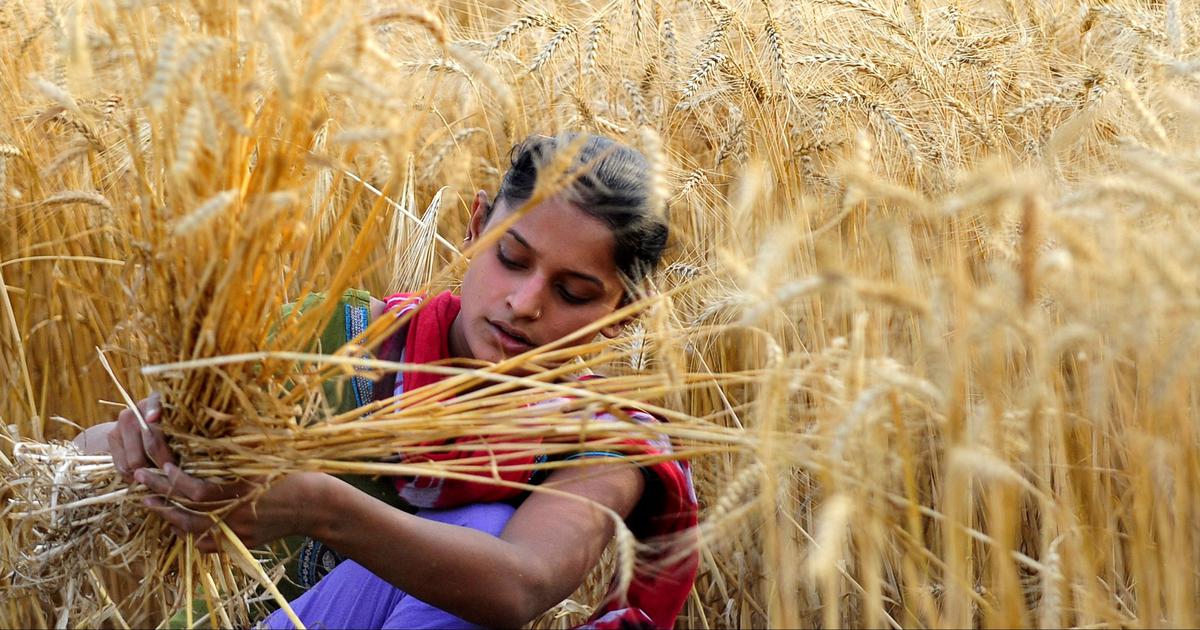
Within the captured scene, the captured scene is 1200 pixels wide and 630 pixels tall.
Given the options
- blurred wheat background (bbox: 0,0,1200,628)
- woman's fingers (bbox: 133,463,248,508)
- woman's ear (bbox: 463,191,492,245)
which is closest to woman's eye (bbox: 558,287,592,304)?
blurred wheat background (bbox: 0,0,1200,628)

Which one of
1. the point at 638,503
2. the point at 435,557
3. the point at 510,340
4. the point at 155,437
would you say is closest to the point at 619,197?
the point at 510,340

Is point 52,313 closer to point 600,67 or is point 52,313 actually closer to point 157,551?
point 157,551

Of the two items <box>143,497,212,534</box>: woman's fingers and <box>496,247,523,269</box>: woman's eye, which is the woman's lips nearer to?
<box>496,247,523,269</box>: woman's eye

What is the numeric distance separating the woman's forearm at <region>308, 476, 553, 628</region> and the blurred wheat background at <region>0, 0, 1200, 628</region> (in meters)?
0.12

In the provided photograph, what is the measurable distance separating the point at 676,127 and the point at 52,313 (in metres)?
1.10

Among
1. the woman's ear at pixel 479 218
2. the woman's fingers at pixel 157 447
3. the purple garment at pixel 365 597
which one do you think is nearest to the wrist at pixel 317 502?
the woman's fingers at pixel 157 447

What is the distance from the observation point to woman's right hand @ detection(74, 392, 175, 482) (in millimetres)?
1128

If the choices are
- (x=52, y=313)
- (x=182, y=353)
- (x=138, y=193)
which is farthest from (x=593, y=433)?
(x=52, y=313)

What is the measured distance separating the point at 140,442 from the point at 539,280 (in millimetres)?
481

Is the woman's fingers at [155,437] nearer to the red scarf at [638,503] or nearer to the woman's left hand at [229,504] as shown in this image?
the woman's left hand at [229,504]

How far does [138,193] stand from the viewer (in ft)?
3.61

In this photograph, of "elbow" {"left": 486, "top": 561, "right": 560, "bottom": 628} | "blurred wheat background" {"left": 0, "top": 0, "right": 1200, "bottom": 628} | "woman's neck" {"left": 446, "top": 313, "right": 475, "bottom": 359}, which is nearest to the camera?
"blurred wheat background" {"left": 0, "top": 0, "right": 1200, "bottom": 628}

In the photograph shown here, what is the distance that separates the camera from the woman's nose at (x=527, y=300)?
4.41ft

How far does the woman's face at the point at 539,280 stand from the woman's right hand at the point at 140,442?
1.29 ft
